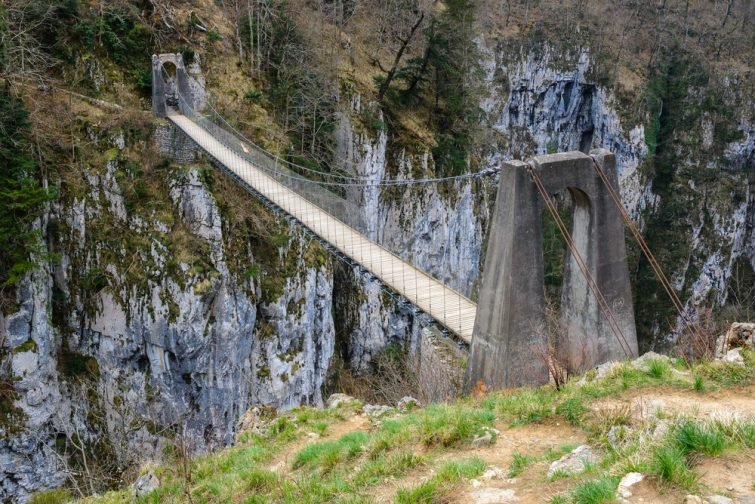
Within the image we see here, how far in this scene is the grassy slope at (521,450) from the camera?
3449 millimetres

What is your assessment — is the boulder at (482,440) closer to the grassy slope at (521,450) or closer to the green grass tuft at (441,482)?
the grassy slope at (521,450)

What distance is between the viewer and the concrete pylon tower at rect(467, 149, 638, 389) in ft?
28.1

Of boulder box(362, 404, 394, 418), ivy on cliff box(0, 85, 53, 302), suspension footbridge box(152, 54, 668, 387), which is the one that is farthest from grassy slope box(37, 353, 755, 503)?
ivy on cliff box(0, 85, 53, 302)

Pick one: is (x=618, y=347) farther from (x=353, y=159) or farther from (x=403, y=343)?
(x=353, y=159)

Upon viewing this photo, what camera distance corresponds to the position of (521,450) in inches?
182

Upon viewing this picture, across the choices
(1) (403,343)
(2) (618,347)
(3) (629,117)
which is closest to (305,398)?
(1) (403,343)

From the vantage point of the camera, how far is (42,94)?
17375mm

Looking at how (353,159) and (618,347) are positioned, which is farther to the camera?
(353,159)

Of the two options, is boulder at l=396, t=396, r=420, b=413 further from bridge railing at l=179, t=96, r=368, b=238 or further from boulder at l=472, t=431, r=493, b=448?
bridge railing at l=179, t=96, r=368, b=238

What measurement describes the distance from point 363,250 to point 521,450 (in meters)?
7.56

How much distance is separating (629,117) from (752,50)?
10.6m

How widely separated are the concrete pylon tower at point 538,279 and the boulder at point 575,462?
4263mm

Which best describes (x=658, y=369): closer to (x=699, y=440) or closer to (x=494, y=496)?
(x=699, y=440)

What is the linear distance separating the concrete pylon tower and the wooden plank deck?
811mm
